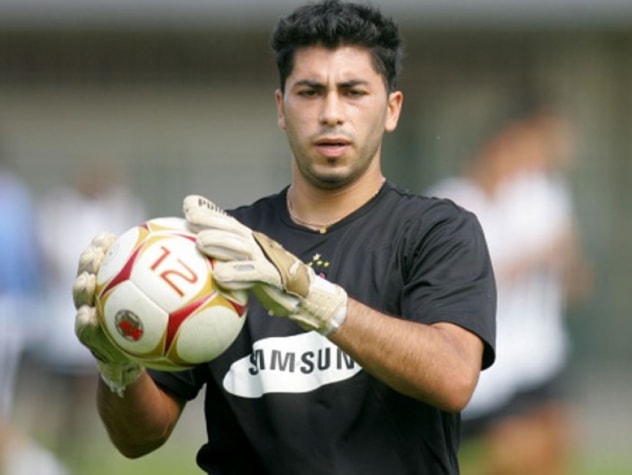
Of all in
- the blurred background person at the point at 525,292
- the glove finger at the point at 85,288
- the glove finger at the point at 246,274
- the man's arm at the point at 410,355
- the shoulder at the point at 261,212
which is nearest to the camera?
the glove finger at the point at 246,274

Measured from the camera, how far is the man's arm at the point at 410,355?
→ 444 cm

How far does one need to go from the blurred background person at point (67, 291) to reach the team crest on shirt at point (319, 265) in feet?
28.7

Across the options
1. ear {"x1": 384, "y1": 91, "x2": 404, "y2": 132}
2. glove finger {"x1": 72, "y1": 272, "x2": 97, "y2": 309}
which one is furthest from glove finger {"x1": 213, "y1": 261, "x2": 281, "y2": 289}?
ear {"x1": 384, "y1": 91, "x2": 404, "y2": 132}

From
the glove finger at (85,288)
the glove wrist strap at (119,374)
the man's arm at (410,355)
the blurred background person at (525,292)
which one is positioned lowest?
the blurred background person at (525,292)

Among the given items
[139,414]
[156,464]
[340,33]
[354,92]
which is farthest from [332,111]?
[156,464]

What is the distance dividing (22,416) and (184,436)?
1470 mm

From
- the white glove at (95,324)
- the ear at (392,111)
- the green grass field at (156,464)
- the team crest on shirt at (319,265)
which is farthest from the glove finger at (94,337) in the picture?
the green grass field at (156,464)

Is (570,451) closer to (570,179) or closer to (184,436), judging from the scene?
(184,436)

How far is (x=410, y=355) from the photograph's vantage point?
447cm

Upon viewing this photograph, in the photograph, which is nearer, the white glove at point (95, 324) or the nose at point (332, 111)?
the white glove at point (95, 324)

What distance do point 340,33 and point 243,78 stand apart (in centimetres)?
1467

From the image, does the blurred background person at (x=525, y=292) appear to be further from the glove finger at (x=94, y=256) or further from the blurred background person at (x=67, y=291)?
Answer: the glove finger at (x=94, y=256)

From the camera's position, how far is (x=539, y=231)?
972cm

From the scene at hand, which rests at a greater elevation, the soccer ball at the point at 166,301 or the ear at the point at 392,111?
the ear at the point at 392,111
